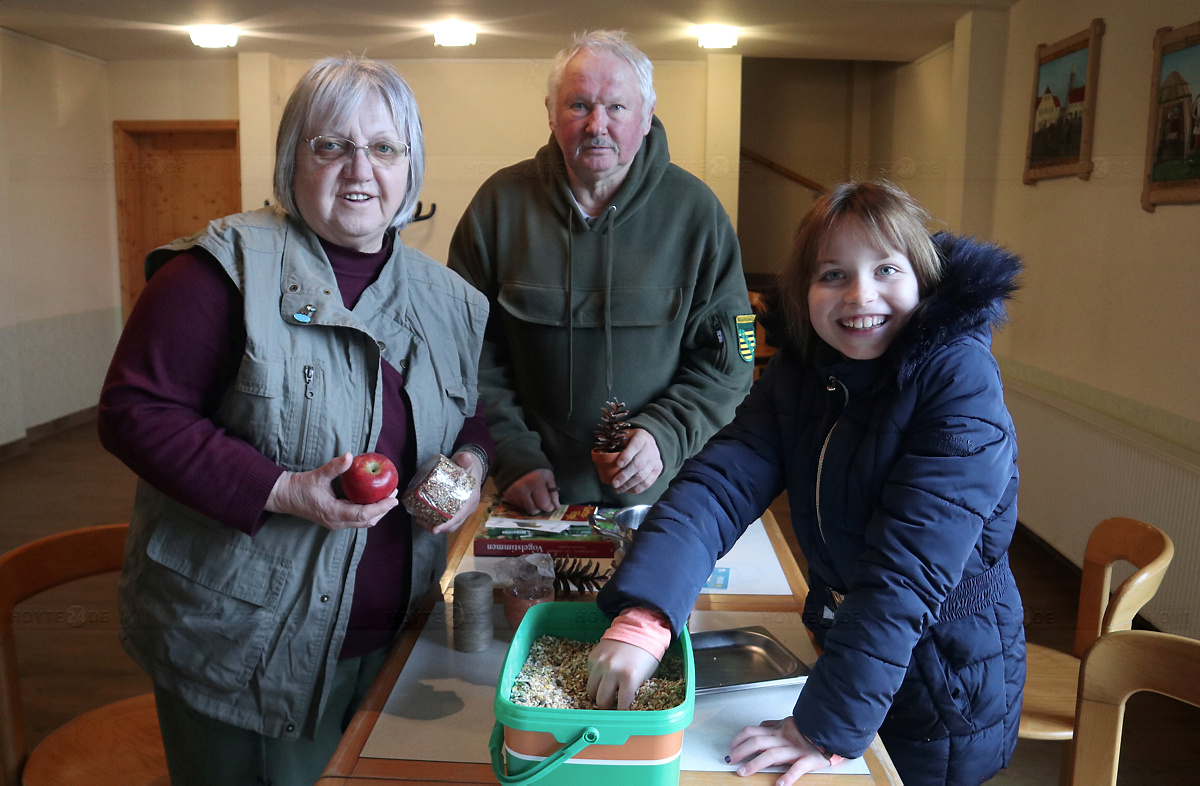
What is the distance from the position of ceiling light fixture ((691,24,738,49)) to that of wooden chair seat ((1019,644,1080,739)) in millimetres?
1574

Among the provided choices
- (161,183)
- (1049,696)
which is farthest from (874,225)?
(161,183)

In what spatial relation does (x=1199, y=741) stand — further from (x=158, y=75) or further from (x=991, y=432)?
(x=158, y=75)

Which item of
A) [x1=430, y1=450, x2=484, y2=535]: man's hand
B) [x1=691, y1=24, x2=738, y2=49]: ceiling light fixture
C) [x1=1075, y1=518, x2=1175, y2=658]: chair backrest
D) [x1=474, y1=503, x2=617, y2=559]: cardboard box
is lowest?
[x1=1075, y1=518, x2=1175, y2=658]: chair backrest

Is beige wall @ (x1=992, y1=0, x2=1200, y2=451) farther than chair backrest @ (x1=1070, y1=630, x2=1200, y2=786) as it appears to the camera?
Yes

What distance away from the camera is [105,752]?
136cm

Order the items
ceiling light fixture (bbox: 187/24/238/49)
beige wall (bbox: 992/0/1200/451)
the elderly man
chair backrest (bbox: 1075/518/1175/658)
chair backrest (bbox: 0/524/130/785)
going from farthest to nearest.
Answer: beige wall (bbox: 992/0/1200/451), ceiling light fixture (bbox: 187/24/238/49), the elderly man, chair backrest (bbox: 1075/518/1175/658), chair backrest (bbox: 0/524/130/785)

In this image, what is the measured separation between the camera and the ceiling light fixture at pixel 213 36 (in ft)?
6.86

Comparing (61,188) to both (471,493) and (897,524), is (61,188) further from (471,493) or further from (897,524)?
(897,524)

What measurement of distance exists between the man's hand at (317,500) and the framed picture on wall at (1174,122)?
2417 millimetres

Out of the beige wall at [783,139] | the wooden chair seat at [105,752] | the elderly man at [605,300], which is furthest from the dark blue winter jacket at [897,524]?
the beige wall at [783,139]

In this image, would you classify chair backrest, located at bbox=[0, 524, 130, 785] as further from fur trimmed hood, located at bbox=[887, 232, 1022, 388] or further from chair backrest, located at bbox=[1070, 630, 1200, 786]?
chair backrest, located at bbox=[1070, 630, 1200, 786]

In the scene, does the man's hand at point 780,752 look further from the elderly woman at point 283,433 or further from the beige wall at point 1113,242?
the beige wall at point 1113,242

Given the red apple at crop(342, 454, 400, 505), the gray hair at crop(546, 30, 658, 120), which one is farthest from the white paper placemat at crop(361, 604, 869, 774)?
the gray hair at crop(546, 30, 658, 120)

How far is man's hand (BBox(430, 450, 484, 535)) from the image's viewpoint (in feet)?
3.72
